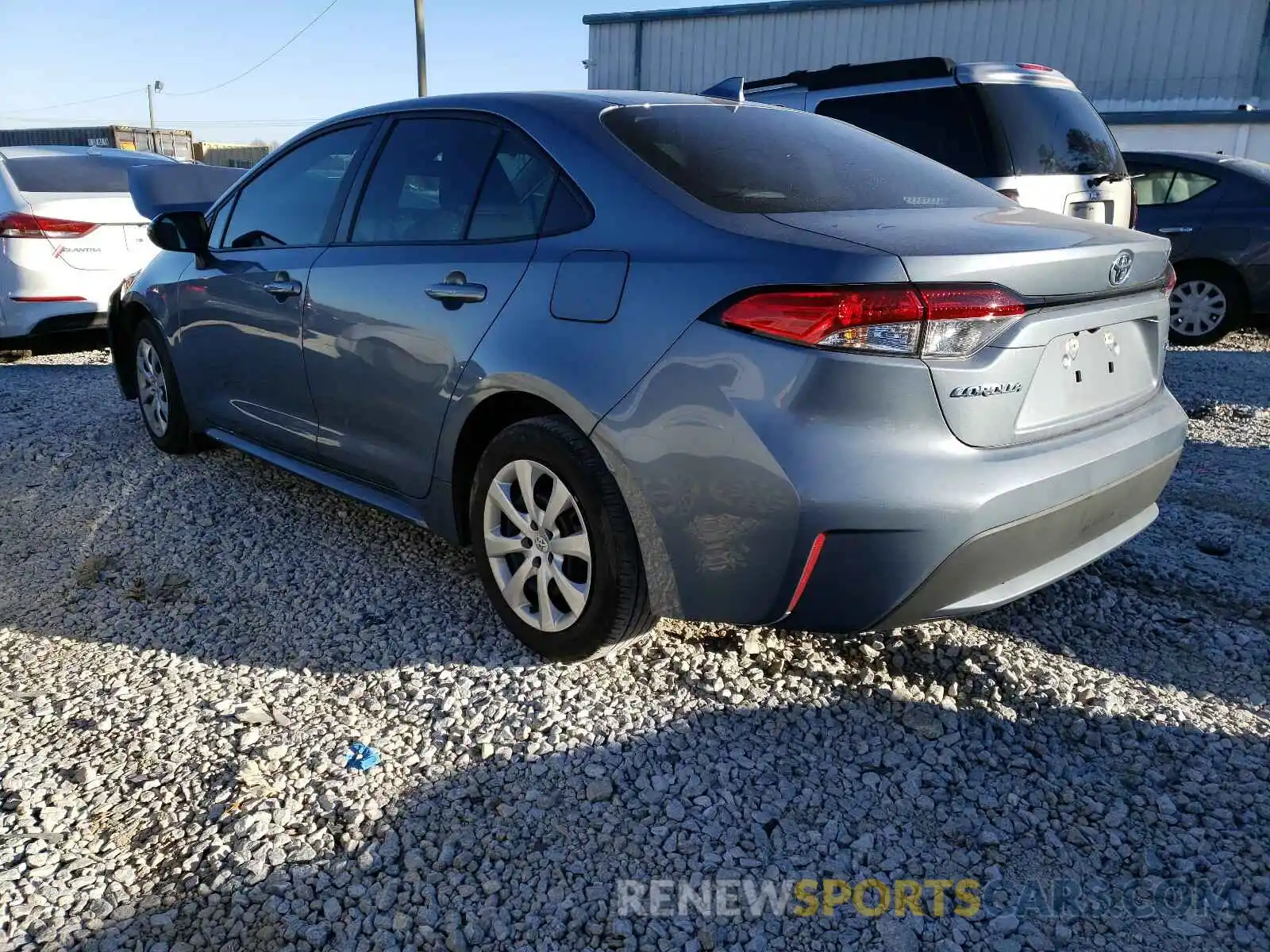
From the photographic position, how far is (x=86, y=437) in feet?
17.2

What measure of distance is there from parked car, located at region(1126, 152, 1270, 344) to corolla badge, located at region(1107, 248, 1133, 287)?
233 inches

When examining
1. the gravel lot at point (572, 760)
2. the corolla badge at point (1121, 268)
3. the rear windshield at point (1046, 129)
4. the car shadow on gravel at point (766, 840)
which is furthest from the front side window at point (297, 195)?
the rear windshield at point (1046, 129)

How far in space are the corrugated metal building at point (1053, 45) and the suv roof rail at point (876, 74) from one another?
14236 mm

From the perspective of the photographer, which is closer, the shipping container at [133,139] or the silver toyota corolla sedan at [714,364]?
the silver toyota corolla sedan at [714,364]

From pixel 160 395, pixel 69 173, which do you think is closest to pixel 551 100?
pixel 160 395

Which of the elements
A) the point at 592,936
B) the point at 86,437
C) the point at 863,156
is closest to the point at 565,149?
the point at 863,156

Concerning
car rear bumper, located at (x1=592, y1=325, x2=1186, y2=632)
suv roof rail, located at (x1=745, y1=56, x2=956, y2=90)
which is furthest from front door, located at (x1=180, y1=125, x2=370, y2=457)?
suv roof rail, located at (x1=745, y1=56, x2=956, y2=90)

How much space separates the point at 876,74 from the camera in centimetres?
628

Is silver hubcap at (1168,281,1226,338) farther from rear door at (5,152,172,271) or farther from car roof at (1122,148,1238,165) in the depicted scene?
rear door at (5,152,172,271)

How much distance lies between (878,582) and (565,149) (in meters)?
1.49

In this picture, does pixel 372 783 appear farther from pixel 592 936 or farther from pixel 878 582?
pixel 878 582

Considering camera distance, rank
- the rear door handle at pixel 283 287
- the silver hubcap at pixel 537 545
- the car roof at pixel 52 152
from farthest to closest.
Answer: the car roof at pixel 52 152 < the rear door handle at pixel 283 287 < the silver hubcap at pixel 537 545

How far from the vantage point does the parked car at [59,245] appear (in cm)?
681

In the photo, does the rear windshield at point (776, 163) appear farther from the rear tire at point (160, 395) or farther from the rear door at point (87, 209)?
the rear door at point (87, 209)
